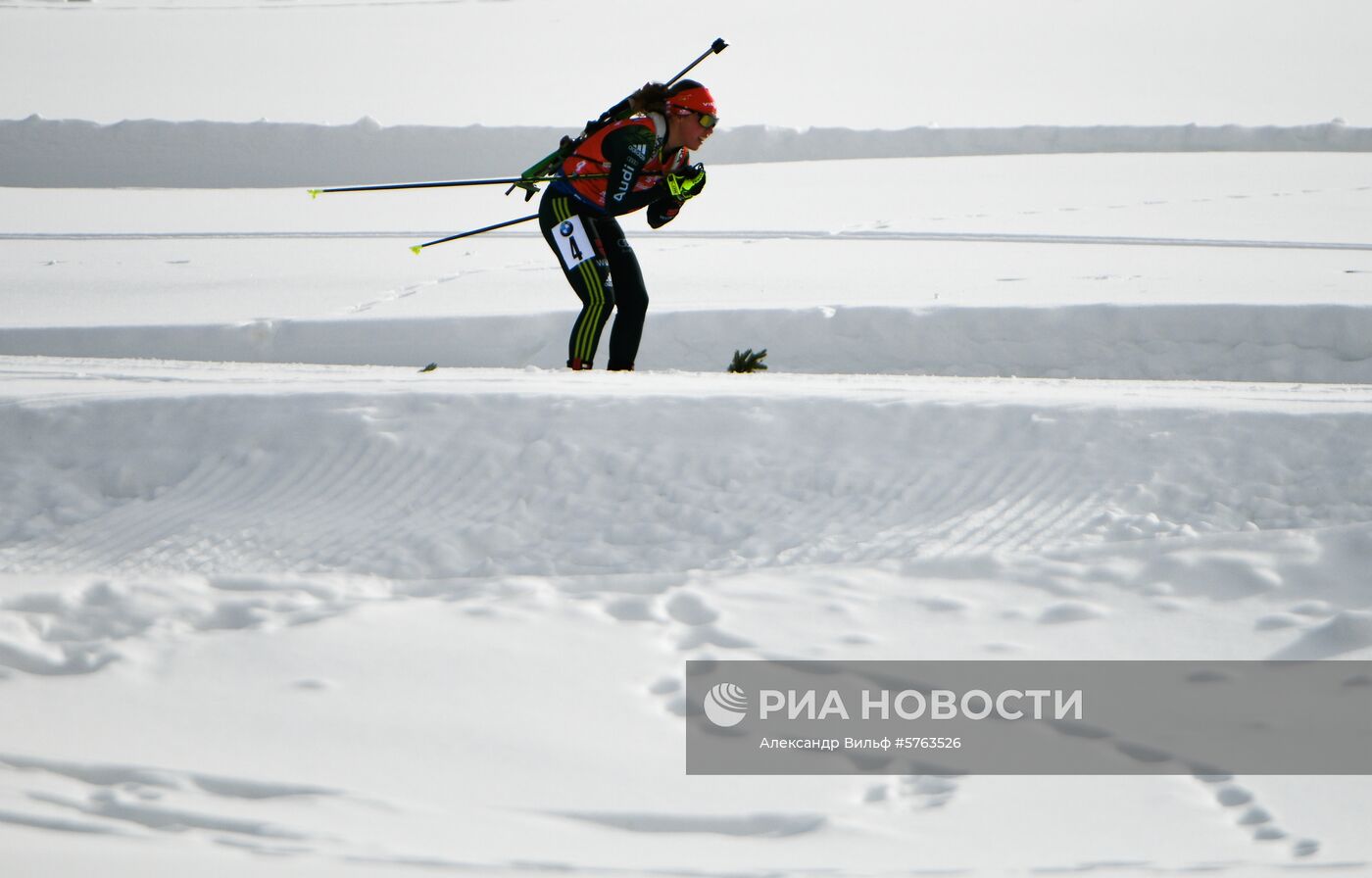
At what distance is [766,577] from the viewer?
3.19 metres

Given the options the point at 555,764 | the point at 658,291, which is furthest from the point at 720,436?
the point at 658,291

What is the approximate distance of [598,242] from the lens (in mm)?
5340

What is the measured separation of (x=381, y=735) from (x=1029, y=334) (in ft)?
14.8

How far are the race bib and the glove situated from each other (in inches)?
14.6

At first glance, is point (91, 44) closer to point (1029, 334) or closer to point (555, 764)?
point (1029, 334)

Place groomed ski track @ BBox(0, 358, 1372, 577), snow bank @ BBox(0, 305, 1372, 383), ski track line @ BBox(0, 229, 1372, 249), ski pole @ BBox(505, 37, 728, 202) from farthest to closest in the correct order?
1. ski track line @ BBox(0, 229, 1372, 249)
2. snow bank @ BBox(0, 305, 1372, 383)
3. ski pole @ BBox(505, 37, 728, 202)
4. groomed ski track @ BBox(0, 358, 1372, 577)

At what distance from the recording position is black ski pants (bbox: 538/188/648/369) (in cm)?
532

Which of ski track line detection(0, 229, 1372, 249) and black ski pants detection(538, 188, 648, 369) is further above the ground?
ski track line detection(0, 229, 1372, 249)

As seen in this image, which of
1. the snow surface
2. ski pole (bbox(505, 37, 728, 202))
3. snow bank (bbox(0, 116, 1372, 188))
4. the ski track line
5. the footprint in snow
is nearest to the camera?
the snow surface

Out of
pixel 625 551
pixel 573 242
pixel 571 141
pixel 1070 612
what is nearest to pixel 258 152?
pixel 571 141

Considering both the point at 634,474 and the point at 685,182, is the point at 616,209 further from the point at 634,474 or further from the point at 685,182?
the point at 634,474

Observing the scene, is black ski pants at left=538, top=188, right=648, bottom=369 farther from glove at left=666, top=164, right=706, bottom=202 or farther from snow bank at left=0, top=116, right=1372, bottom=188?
snow bank at left=0, top=116, right=1372, bottom=188

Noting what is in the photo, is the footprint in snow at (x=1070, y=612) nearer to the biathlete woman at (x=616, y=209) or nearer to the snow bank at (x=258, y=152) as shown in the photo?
the biathlete woman at (x=616, y=209)

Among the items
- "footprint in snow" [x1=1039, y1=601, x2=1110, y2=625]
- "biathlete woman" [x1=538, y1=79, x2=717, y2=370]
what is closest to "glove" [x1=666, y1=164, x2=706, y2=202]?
"biathlete woman" [x1=538, y1=79, x2=717, y2=370]
